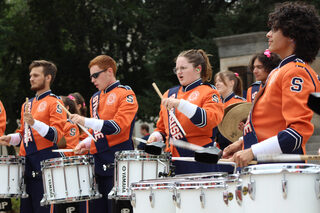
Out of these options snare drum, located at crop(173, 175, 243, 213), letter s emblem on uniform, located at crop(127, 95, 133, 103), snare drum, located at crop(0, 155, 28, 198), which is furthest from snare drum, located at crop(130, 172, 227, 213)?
snare drum, located at crop(0, 155, 28, 198)

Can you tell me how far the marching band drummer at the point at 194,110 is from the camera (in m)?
5.58

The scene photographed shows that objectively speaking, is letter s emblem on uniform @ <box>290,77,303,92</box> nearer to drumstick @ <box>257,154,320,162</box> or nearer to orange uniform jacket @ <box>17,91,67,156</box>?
drumstick @ <box>257,154,320,162</box>

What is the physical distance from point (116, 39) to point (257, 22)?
6.61 metres

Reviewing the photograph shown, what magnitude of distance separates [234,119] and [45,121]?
95.4 inches

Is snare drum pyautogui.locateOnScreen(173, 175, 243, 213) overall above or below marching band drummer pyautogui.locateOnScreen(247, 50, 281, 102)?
below

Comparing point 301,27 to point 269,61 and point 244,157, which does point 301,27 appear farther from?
point 269,61

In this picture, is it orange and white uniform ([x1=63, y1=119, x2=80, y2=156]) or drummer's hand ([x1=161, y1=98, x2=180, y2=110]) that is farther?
orange and white uniform ([x1=63, y1=119, x2=80, y2=156])

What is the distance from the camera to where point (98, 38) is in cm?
2097

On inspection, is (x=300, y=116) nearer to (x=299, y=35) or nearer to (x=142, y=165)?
(x=299, y=35)

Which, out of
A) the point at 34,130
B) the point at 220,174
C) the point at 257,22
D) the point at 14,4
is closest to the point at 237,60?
the point at 257,22

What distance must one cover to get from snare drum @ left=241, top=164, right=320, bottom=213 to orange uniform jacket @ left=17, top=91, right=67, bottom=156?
4.09 meters

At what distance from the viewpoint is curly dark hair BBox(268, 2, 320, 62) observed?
4129mm

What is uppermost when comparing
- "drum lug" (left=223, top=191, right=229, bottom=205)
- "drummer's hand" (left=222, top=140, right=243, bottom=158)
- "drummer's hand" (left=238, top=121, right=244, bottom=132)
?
"drummer's hand" (left=238, top=121, right=244, bottom=132)

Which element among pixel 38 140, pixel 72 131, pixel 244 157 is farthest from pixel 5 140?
pixel 244 157
